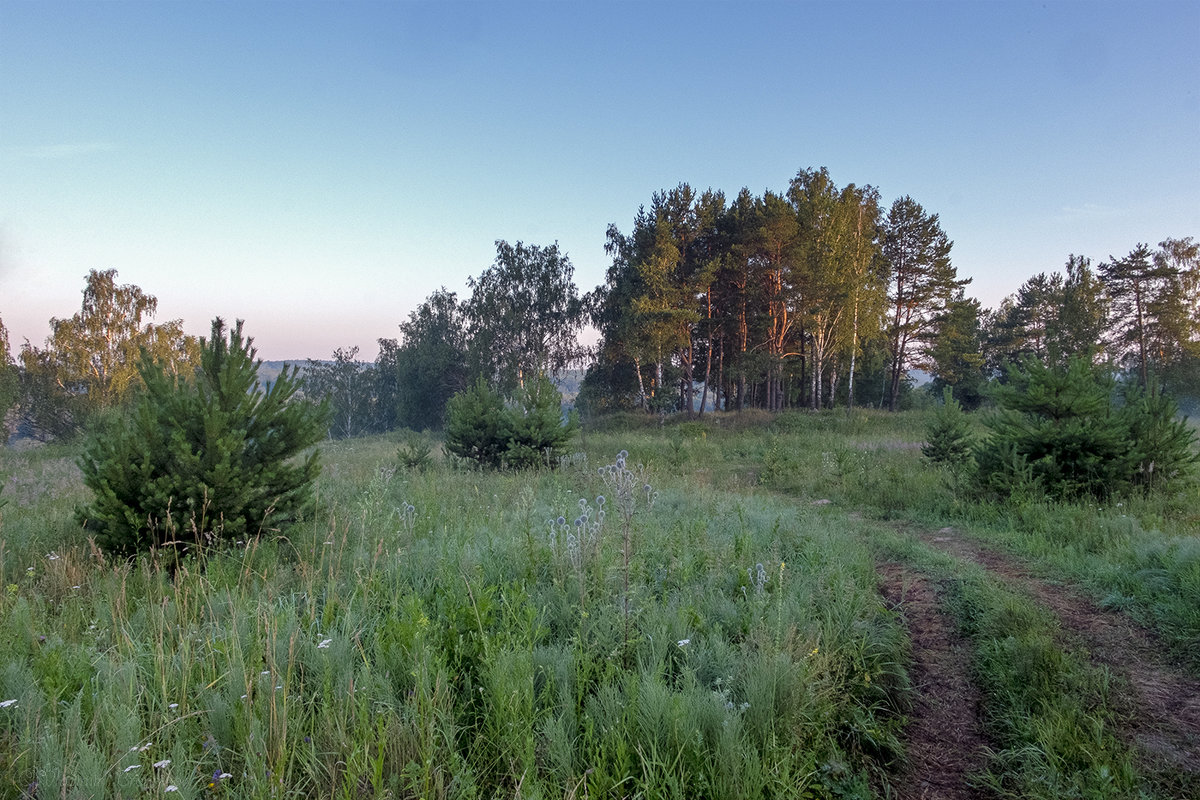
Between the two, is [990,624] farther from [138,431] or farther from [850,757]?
[138,431]

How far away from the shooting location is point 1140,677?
3.71 meters

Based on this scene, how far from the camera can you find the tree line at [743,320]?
29922mm

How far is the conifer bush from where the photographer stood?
16.8ft

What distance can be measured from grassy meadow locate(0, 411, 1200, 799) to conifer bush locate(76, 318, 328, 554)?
0.35m

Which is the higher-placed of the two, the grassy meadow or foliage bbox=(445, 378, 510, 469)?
foliage bbox=(445, 378, 510, 469)

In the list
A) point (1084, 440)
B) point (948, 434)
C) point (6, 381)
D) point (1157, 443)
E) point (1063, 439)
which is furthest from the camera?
point (6, 381)

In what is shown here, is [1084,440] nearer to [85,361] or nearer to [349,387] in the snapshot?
[85,361]

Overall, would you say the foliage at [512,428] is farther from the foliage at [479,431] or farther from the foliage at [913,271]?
the foliage at [913,271]

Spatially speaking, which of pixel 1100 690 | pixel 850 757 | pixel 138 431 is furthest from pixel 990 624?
pixel 138 431

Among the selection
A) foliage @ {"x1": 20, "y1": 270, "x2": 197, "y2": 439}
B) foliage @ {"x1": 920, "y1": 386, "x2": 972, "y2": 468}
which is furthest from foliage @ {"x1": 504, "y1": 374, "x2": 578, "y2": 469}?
foliage @ {"x1": 20, "y1": 270, "x2": 197, "y2": 439}

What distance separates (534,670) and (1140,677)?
3.84 m

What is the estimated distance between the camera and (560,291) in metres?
41.2

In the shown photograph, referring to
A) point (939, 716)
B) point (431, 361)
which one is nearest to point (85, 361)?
point (431, 361)

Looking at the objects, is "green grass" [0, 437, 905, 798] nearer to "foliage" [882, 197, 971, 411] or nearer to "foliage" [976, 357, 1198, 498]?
"foliage" [976, 357, 1198, 498]
